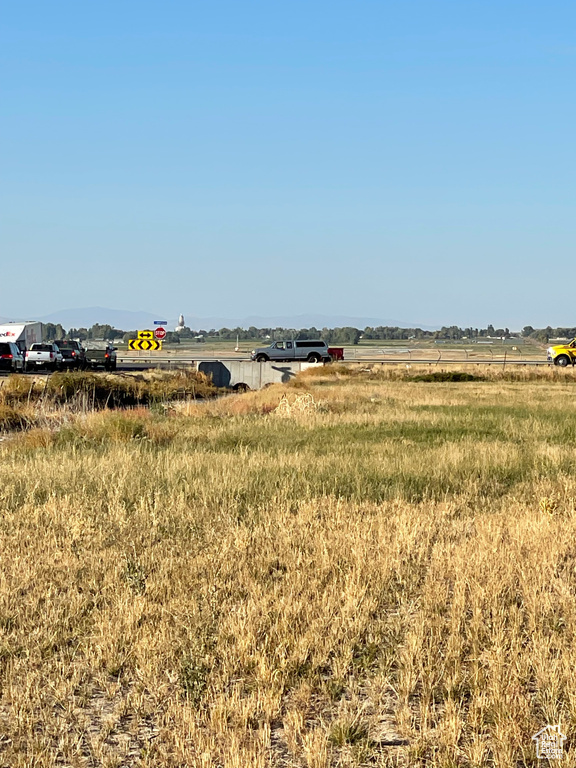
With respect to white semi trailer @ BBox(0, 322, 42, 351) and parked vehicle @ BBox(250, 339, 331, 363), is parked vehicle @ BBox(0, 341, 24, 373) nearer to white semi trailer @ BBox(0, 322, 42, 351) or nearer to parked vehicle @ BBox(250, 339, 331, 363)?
white semi trailer @ BBox(0, 322, 42, 351)

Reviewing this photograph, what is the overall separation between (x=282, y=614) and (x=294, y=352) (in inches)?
2288

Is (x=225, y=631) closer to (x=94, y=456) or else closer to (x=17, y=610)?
(x=17, y=610)

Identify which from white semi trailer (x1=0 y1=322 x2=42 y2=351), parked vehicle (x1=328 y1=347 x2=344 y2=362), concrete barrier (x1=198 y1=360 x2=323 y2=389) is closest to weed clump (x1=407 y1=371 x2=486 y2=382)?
concrete barrier (x1=198 y1=360 x2=323 y2=389)

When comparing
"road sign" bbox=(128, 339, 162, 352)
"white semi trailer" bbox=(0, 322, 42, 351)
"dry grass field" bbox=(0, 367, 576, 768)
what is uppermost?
"white semi trailer" bbox=(0, 322, 42, 351)

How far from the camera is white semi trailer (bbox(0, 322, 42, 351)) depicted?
63.4 metres

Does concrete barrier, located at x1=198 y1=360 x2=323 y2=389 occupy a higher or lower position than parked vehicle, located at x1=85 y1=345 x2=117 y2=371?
lower

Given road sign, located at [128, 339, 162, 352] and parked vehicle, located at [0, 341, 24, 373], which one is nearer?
road sign, located at [128, 339, 162, 352]

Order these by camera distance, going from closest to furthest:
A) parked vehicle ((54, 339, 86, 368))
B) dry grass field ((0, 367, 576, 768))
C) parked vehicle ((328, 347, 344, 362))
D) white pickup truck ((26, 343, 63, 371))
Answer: dry grass field ((0, 367, 576, 768)) → white pickup truck ((26, 343, 63, 371)) → parked vehicle ((54, 339, 86, 368)) → parked vehicle ((328, 347, 344, 362))

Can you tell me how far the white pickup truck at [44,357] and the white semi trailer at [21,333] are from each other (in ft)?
30.2

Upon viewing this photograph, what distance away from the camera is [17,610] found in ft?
21.9

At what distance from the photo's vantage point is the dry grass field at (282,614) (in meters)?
4.88

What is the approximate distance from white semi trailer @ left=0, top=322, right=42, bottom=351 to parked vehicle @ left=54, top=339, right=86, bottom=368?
5.64 meters

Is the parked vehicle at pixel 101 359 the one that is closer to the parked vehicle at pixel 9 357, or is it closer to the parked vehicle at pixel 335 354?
the parked vehicle at pixel 9 357

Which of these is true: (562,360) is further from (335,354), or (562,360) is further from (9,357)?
(9,357)
